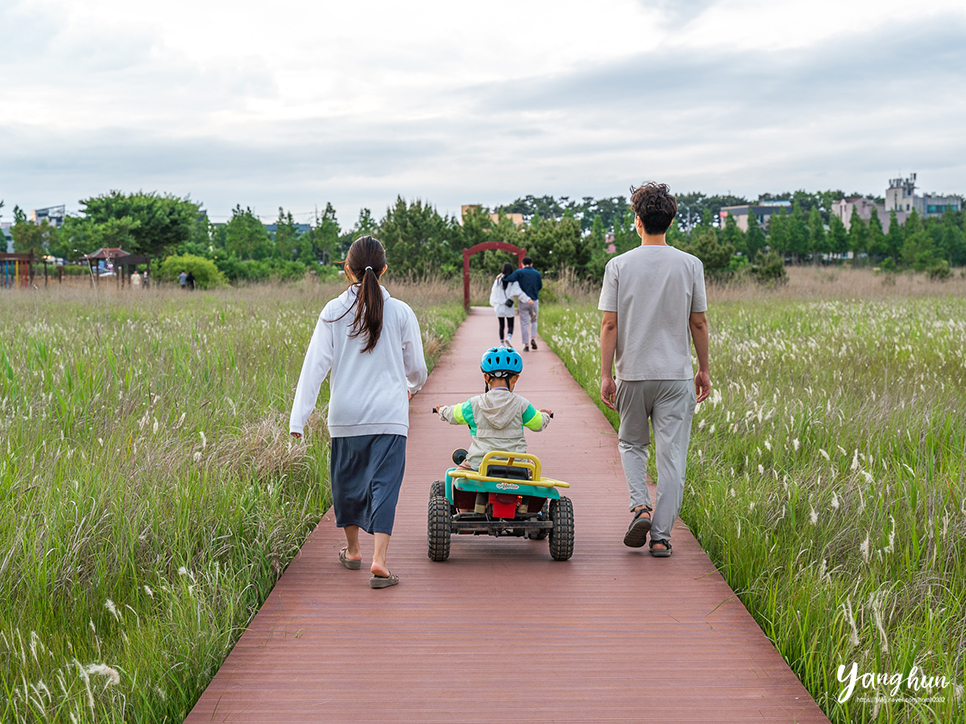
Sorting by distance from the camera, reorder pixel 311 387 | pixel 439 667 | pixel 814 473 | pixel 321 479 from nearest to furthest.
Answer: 1. pixel 439 667
2. pixel 311 387
3. pixel 814 473
4. pixel 321 479

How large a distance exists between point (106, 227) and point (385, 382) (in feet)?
189

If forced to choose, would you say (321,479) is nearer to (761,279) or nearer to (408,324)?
(408,324)

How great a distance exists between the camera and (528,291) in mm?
15828

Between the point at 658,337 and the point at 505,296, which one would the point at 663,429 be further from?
the point at 505,296

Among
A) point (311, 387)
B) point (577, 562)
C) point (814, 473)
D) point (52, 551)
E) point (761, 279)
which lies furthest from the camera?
point (761, 279)

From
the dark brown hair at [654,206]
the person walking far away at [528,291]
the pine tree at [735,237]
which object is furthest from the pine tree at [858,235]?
the dark brown hair at [654,206]

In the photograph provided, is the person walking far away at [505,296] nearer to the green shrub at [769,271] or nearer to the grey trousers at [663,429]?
the grey trousers at [663,429]

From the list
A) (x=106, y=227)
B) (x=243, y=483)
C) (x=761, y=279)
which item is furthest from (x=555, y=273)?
(x=243, y=483)

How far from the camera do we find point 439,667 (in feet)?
11.2

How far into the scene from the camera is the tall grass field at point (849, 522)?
3121 millimetres

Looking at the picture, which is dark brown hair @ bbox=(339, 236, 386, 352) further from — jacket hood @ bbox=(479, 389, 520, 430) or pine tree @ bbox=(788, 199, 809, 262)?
pine tree @ bbox=(788, 199, 809, 262)

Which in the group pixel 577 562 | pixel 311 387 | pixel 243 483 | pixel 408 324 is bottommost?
pixel 577 562

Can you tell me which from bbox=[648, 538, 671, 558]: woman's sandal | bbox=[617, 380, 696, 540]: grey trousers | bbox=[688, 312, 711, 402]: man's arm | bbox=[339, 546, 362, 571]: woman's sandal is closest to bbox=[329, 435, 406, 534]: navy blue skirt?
bbox=[339, 546, 362, 571]: woman's sandal

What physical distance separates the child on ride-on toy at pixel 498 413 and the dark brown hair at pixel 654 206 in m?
1.09
